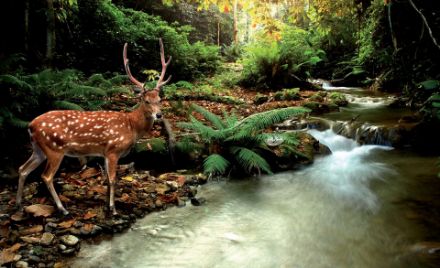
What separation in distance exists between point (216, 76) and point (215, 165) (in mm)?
10644

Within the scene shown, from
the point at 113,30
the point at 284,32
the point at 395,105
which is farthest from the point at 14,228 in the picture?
the point at 284,32

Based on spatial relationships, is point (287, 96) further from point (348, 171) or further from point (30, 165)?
point (30, 165)

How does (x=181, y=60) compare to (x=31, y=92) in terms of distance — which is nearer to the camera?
(x=31, y=92)

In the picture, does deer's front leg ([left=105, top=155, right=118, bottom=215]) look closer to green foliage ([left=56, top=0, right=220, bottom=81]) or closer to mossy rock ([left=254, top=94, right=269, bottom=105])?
green foliage ([left=56, top=0, right=220, bottom=81])

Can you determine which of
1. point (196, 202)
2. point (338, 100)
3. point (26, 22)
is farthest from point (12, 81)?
point (338, 100)

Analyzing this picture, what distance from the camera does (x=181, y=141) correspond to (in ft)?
21.4

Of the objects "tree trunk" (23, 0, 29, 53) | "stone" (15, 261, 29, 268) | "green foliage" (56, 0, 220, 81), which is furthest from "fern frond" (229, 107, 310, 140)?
"green foliage" (56, 0, 220, 81)

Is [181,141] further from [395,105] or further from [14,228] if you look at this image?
[395,105]

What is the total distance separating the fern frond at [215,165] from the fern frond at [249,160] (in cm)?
27

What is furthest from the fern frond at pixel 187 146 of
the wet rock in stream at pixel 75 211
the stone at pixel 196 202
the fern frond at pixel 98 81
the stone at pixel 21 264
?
the stone at pixel 21 264

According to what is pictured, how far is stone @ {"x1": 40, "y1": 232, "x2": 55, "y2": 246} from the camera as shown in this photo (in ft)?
11.7

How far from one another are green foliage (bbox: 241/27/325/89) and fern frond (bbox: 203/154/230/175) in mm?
8992

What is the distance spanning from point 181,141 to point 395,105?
8.00m

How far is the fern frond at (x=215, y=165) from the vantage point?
18.7 ft
